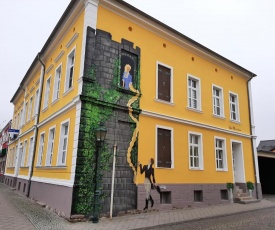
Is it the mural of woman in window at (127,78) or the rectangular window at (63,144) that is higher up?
the mural of woman in window at (127,78)

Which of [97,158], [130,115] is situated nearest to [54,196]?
[97,158]

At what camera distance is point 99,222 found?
8.60 m

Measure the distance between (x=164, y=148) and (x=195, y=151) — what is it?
8.05 ft

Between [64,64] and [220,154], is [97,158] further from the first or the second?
[220,154]

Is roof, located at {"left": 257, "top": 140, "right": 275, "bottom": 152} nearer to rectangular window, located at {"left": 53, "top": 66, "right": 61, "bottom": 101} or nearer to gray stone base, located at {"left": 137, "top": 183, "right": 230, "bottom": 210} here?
gray stone base, located at {"left": 137, "top": 183, "right": 230, "bottom": 210}

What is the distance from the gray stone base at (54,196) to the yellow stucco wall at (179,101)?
3.14m

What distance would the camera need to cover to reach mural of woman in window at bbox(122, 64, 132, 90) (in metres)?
11.3

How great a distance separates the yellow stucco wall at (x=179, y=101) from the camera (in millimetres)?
11438

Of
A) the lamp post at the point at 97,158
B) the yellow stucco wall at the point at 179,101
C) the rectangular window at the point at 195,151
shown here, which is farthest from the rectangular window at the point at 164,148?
the lamp post at the point at 97,158

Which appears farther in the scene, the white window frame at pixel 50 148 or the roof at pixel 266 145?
the roof at pixel 266 145

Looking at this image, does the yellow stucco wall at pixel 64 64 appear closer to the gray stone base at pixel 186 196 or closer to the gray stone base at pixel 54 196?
the gray stone base at pixel 54 196

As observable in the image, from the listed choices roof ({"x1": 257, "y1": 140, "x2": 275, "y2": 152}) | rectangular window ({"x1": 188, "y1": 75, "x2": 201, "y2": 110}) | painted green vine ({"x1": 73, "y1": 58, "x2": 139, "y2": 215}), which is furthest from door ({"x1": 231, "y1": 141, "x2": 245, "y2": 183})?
roof ({"x1": 257, "y1": 140, "x2": 275, "y2": 152})

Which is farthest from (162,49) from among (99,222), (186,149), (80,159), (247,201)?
(247,201)

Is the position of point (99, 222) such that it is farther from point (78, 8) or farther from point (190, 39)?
point (190, 39)
